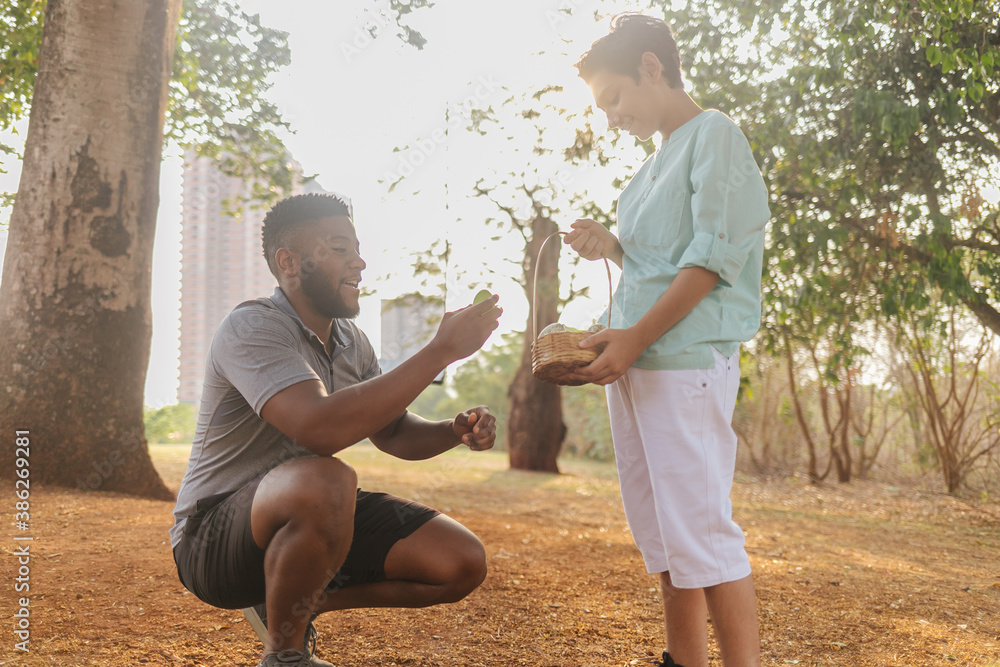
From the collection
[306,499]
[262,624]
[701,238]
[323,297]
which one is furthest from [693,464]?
[262,624]

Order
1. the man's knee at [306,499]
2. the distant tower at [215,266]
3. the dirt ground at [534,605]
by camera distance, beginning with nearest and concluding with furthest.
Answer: the man's knee at [306,499], the dirt ground at [534,605], the distant tower at [215,266]

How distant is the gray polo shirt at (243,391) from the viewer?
6.33 ft

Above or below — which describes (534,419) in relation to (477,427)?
below

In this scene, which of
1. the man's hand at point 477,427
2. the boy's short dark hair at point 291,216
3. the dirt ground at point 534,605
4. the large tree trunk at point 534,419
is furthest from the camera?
the large tree trunk at point 534,419

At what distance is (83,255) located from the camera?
15.1 ft

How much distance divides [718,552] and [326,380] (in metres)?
1.17

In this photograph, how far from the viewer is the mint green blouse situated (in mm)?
1784

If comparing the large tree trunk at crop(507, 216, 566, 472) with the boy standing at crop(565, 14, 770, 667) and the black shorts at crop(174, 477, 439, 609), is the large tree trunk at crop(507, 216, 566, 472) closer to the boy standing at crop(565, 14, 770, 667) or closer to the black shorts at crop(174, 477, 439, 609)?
the black shorts at crop(174, 477, 439, 609)

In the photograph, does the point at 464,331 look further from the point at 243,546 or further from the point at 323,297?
the point at 243,546

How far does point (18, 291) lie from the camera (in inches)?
179

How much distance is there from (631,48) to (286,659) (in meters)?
1.72

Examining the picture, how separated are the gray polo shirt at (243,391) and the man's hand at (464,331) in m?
0.33

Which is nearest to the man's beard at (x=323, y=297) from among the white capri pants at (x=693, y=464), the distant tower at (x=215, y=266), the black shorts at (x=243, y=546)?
the black shorts at (x=243, y=546)

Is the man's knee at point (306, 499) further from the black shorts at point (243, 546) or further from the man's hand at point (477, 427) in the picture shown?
the man's hand at point (477, 427)
